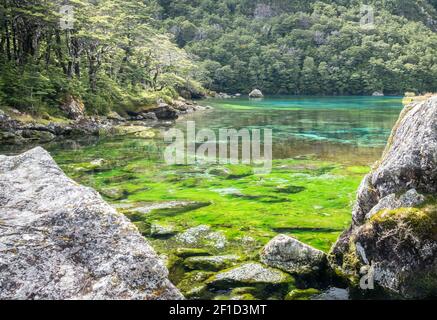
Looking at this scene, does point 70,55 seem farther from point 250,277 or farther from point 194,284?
point 250,277

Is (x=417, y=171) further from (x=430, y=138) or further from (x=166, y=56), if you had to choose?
(x=166, y=56)

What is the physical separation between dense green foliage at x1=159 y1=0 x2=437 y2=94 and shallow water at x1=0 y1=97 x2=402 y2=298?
107 m

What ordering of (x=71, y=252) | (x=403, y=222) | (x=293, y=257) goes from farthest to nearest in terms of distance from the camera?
(x=293, y=257) → (x=403, y=222) → (x=71, y=252)

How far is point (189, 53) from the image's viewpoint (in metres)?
147

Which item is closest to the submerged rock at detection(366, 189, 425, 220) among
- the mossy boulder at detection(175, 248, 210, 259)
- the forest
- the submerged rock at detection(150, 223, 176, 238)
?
the mossy boulder at detection(175, 248, 210, 259)

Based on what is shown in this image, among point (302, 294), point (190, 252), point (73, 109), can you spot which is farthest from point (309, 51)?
point (302, 294)

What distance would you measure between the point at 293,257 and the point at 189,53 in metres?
142


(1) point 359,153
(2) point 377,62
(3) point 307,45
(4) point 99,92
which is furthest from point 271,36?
(1) point 359,153

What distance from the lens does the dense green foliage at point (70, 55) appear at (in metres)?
35.2

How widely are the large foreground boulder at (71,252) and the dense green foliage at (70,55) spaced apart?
29.3 m

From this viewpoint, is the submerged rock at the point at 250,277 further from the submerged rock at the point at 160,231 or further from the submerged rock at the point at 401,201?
the submerged rock at the point at 160,231

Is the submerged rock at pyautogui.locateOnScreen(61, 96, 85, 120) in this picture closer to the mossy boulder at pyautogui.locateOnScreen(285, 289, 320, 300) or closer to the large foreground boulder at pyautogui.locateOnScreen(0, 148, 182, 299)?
the large foreground boulder at pyautogui.locateOnScreen(0, 148, 182, 299)

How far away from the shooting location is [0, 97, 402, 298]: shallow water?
1242cm
